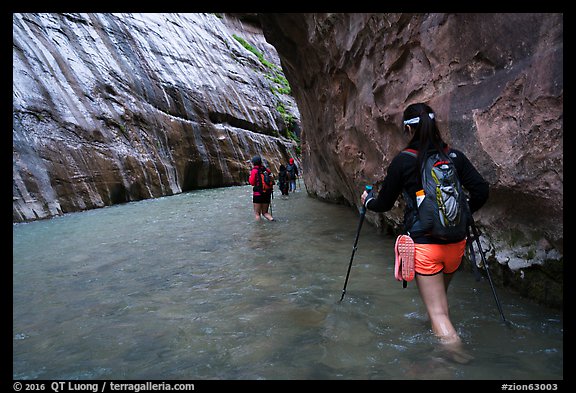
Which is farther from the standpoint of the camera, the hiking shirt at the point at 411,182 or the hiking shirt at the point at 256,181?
the hiking shirt at the point at 256,181

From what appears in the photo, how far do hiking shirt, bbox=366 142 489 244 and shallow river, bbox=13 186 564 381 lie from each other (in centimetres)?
102

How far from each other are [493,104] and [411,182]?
1.86m

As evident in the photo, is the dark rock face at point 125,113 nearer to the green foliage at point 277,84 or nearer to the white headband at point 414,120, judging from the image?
the green foliage at point 277,84

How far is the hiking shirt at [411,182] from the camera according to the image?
317cm

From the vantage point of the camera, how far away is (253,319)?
4.02m

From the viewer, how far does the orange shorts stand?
3.10m

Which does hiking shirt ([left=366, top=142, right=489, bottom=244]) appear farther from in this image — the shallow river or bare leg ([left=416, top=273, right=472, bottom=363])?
the shallow river

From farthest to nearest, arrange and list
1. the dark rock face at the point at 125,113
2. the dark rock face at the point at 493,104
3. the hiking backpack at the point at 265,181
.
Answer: the dark rock face at the point at 125,113 < the hiking backpack at the point at 265,181 < the dark rock face at the point at 493,104

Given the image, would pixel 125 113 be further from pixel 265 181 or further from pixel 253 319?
pixel 253 319

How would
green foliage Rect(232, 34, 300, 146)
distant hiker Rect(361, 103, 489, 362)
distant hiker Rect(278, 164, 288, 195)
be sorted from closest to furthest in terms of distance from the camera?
1. distant hiker Rect(361, 103, 489, 362)
2. distant hiker Rect(278, 164, 288, 195)
3. green foliage Rect(232, 34, 300, 146)

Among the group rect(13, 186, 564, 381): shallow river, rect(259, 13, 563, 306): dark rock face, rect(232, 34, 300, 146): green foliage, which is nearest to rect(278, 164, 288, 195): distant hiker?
rect(259, 13, 563, 306): dark rock face

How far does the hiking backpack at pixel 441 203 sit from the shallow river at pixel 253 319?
95 centimetres

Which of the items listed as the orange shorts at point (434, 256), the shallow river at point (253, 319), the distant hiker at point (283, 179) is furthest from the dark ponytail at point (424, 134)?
the distant hiker at point (283, 179)
